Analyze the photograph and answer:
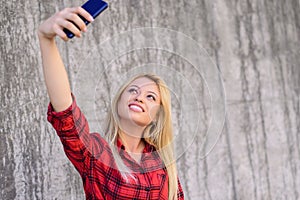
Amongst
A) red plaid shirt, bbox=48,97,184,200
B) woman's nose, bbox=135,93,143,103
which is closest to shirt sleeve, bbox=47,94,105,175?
red plaid shirt, bbox=48,97,184,200

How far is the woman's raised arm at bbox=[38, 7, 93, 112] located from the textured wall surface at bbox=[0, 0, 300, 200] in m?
0.11

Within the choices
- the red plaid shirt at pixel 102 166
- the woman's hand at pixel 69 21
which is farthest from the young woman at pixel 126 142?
the woman's hand at pixel 69 21

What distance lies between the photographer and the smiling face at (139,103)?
3.63ft

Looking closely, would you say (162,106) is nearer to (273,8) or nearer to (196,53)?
(196,53)

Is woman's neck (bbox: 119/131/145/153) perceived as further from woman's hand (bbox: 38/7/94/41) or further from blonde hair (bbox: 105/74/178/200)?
woman's hand (bbox: 38/7/94/41)

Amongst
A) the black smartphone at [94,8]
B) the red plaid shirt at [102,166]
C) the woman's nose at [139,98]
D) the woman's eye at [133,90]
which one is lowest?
the red plaid shirt at [102,166]

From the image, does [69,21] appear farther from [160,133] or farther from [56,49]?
[160,133]

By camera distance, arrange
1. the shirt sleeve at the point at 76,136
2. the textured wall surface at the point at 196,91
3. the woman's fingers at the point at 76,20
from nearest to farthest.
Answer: the woman's fingers at the point at 76,20 → the shirt sleeve at the point at 76,136 → the textured wall surface at the point at 196,91

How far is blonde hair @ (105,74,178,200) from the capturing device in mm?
1148

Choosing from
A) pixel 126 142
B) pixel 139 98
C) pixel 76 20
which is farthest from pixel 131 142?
pixel 76 20

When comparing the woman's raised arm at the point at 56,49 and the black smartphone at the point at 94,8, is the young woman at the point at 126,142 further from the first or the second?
the black smartphone at the point at 94,8

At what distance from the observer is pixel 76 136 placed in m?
1.07

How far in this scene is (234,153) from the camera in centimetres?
191

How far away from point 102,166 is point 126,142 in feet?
0.27
